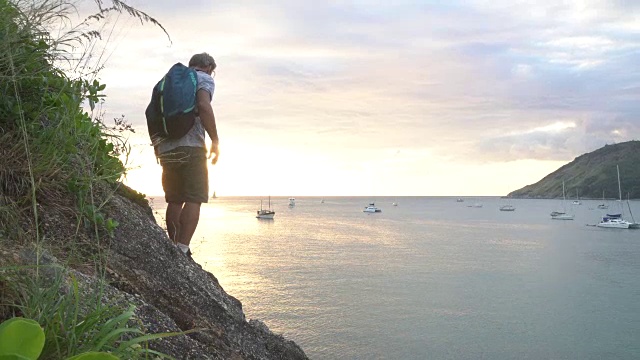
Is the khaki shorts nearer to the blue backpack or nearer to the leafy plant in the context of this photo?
the blue backpack

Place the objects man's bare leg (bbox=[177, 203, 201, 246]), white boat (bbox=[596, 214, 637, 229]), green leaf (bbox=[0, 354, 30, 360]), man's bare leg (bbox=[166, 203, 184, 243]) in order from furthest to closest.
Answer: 1. white boat (bbox=[596, 214, 637, 229])
2. man's bare leg (bbox=[166, 203, 184, 243])
3. man's bare leg (bbox=[177, 203, 201, 246])
4. green leaf (bbox=[0, 354, 30, 360])

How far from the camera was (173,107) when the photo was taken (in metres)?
4.37

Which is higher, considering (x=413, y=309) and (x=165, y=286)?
(x=165, y=286)

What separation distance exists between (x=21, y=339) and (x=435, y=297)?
3296 cm

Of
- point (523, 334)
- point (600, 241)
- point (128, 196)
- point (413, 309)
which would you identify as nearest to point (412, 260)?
point (413, 309)

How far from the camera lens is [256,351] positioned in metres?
4.18

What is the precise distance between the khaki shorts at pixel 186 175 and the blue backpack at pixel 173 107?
172mm

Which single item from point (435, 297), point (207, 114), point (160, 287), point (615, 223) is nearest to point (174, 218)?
point (207, 114)

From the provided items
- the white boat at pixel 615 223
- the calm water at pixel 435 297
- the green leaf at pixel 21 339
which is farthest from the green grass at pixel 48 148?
the white boat at pixel 615 223

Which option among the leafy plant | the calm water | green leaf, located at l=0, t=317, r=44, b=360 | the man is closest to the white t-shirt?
the man

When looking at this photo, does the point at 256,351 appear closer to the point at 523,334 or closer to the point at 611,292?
the point at 523,334

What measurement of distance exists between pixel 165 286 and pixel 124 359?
1.87 m

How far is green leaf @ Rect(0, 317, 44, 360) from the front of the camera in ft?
3.58

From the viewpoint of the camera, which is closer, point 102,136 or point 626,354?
point 102,136
